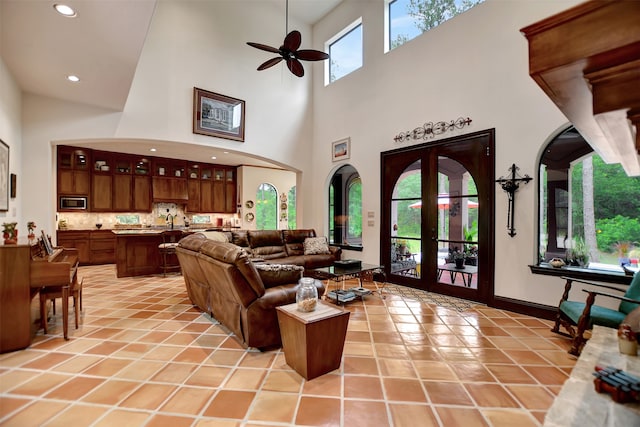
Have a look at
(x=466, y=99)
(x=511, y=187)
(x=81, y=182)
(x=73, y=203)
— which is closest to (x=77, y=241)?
(x=73, y=203)

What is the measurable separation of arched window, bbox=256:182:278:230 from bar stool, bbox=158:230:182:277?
393 centimetres

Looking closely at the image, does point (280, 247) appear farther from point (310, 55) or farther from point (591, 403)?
point (591, 403)

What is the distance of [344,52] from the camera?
702 cm

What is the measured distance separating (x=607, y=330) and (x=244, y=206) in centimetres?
894

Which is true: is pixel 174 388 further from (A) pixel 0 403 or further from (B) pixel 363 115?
(B) pixel 363 115

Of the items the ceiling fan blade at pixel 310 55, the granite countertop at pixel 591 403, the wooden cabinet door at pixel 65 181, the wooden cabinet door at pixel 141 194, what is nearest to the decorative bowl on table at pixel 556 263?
the granite countertop at pixel 591 403

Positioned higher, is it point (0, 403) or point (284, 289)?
point (284, 289)

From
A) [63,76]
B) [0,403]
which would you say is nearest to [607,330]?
[0,403]

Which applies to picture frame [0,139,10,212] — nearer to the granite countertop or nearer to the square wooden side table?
the square wooden side table

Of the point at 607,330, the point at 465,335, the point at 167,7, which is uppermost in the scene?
the point at 167,7

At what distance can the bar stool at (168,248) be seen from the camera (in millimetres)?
5984

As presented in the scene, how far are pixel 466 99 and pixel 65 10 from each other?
4.92 meters

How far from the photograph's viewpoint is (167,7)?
556 centimetres

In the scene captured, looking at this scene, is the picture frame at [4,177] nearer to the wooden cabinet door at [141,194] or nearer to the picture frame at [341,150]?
the wooden cabinet door at [141,194]
